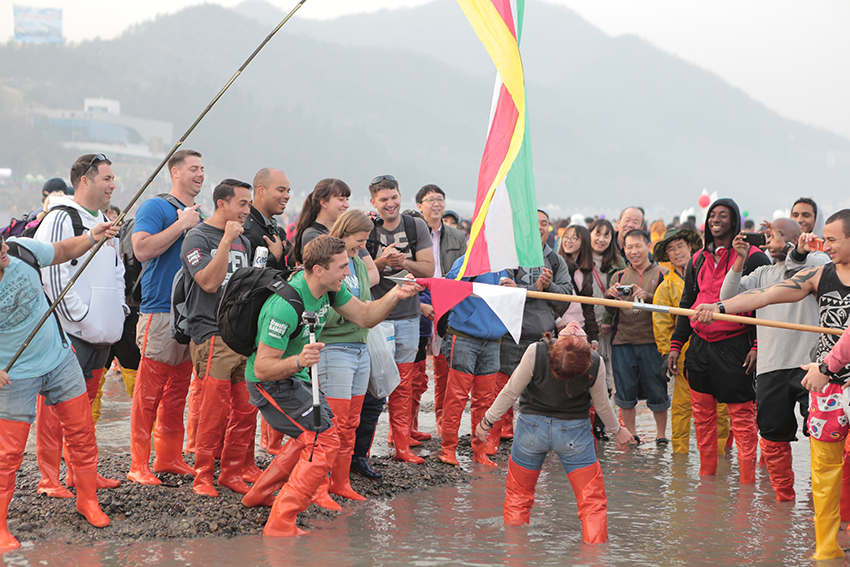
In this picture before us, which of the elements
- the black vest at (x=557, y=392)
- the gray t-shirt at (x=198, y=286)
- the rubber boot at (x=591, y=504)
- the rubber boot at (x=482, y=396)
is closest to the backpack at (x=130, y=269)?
the gray t-shirt at (x=198, y=286)

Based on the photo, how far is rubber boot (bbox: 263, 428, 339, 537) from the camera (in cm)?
429

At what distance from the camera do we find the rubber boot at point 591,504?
440 centimetres

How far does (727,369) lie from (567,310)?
173cm

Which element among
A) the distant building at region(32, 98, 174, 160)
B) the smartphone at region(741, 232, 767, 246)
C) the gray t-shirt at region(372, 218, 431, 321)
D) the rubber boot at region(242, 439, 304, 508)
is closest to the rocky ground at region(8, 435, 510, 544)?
the rubber boot at region(242, 439, 304, 508)

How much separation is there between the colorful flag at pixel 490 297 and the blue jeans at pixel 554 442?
0.58m

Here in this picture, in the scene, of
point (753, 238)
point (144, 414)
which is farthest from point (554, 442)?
point (144, 414)

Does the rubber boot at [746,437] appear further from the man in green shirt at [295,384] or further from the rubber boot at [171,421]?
the rubber boot at [171,421]

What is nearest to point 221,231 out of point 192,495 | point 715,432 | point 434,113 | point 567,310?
point 192,495

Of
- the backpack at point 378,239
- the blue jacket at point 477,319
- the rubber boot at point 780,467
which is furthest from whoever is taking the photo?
the blue jacket at point 477,319

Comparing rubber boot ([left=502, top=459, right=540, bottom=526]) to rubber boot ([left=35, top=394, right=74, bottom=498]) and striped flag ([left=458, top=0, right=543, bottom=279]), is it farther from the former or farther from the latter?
rubber boot ([left=35, top=394, right=74, bottom=498])

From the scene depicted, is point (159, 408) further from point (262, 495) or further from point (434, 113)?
point (434, 113)

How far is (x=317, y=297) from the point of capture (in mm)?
4500

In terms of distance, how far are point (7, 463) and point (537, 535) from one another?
3.06 m

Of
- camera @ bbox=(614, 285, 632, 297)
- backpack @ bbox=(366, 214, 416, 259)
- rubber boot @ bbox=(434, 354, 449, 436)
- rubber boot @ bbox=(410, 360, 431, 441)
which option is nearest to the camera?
backpack @ bbox=(366, 214, 416, 259)
